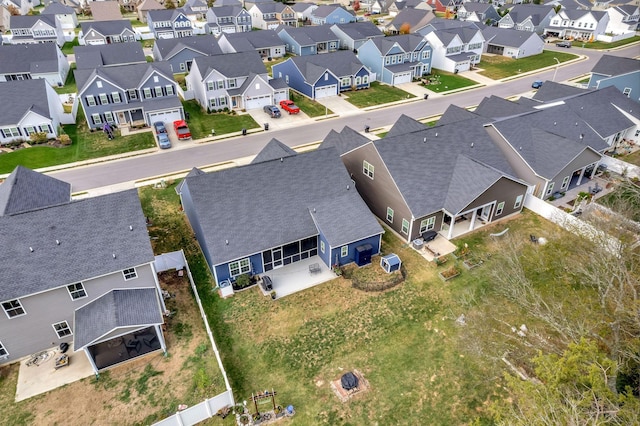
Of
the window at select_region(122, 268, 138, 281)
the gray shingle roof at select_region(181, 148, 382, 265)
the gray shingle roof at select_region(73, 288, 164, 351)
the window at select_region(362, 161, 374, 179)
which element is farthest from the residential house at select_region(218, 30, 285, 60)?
the gray shingle roof at select_region(73, 288, 164, 351)

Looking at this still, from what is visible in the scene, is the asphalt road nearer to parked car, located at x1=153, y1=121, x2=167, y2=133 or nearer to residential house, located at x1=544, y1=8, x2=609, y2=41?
parked car, located at x1=153, y1=121, x2=167, y2=133

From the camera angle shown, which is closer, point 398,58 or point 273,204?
point 273,204

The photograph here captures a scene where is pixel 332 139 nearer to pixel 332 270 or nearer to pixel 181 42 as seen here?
pixel 332 270

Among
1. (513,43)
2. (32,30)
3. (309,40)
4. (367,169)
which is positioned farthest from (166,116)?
(513,43)

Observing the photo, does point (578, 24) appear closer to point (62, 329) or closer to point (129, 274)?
point (129, 274)

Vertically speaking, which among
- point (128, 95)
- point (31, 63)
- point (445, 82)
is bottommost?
point (445, 82)
